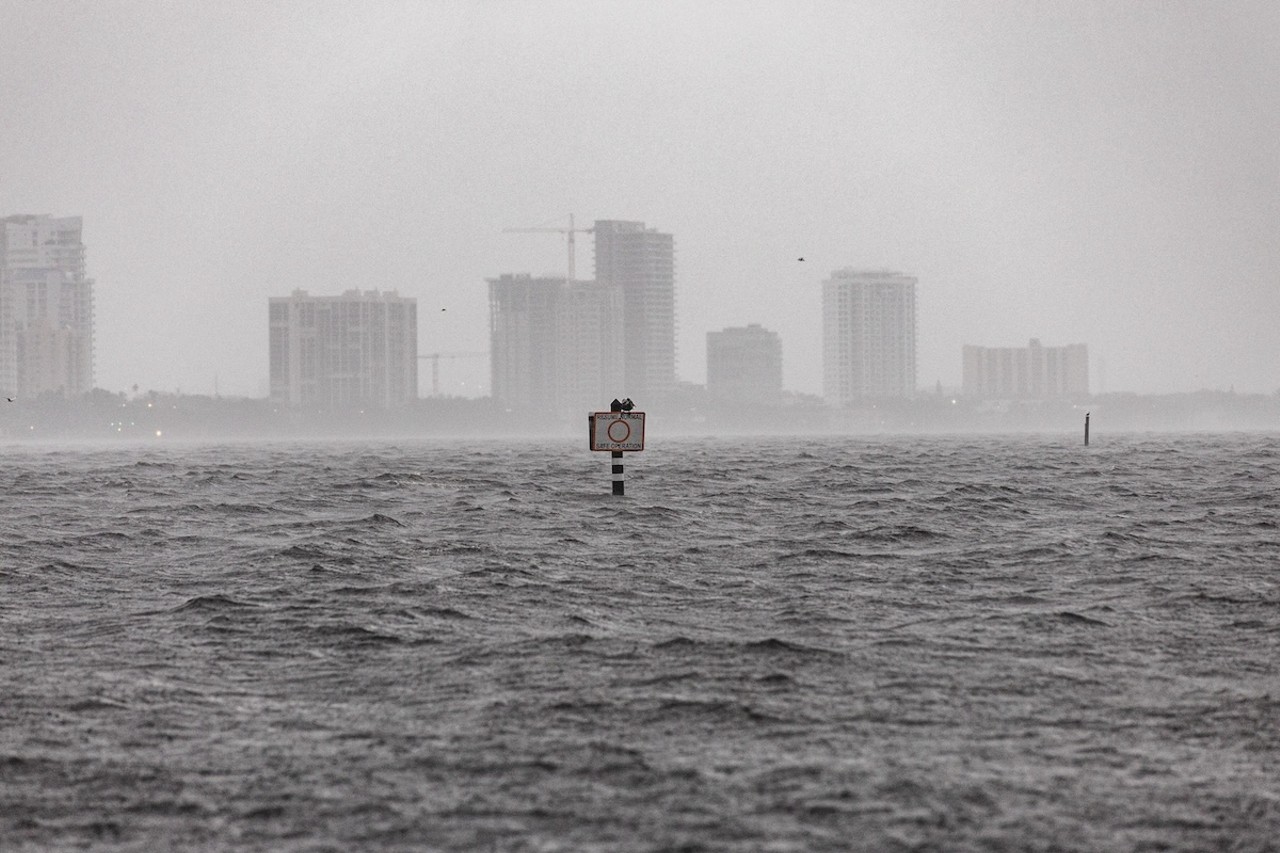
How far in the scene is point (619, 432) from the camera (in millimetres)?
41938

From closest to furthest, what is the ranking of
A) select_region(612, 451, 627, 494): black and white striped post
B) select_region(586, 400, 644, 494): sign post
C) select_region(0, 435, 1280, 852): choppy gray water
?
select_region(0, 435, 1280, 852): choppy gray water
select_region(586, 400, 644, 494): sign post
select_region(612, 451, 627, 494): black and white striped post

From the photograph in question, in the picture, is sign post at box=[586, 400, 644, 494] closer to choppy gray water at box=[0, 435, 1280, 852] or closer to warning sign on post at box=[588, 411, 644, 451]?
warning sign on post at box=[588, 411, 644, 451]

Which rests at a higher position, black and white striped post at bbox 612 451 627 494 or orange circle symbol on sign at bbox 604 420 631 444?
orange circle symbol on sign at bbox 604 420 631 444

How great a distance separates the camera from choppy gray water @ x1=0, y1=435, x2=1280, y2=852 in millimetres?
8609

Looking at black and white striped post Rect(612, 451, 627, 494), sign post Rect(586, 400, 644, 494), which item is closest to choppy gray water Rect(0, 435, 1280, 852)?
sign post Rect(586, 400, 644, 494)

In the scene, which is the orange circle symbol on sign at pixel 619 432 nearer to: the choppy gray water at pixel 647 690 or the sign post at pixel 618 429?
the sign post at pixel 618 429

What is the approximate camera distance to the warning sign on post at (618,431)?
41.9m


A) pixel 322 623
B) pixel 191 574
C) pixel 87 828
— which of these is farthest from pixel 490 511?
pixel 87 828

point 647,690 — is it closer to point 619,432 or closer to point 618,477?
point 619,432

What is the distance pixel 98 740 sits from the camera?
1098 centimetres

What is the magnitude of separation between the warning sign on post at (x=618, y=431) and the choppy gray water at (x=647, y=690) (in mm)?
11746

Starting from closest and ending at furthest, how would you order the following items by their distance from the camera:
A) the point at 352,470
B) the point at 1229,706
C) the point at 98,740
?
the point at 98,740 < the point at 1229,706 < the point at 352,470

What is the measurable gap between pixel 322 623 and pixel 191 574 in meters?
6.86

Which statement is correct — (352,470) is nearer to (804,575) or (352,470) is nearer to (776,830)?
(804,575)
